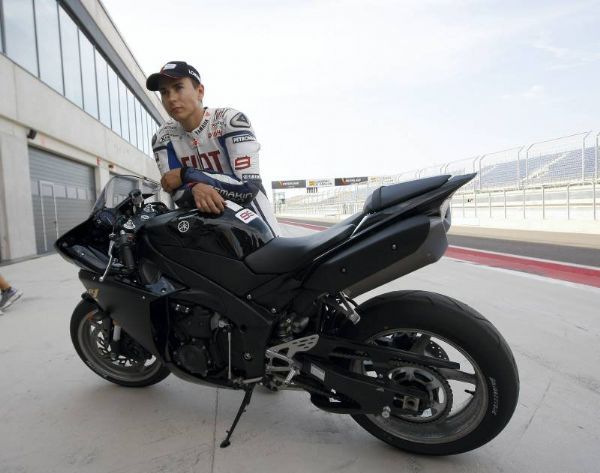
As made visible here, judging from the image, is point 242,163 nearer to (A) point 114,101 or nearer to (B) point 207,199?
(B) point 207,199

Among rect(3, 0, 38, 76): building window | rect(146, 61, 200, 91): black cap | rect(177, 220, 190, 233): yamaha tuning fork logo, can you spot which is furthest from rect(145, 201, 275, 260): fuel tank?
rect(3, 0, 38, 76): building window

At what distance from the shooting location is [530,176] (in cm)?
1562

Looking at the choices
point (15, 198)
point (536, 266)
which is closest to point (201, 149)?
point (536, 266)

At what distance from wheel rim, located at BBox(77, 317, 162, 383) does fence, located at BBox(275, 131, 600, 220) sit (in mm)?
9910

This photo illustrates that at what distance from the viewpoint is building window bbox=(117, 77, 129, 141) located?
18.6 m

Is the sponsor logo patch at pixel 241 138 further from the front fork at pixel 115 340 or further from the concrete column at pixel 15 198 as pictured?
the concrete column at pixel 15 198

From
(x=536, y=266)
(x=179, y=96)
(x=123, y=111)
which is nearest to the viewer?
(x=179, y=96)

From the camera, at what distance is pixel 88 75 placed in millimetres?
14047

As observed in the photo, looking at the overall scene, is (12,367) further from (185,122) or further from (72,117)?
(72,117)

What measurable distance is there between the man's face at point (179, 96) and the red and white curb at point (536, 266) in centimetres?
490

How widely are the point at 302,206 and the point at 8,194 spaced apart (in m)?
55.0

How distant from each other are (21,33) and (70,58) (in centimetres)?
344

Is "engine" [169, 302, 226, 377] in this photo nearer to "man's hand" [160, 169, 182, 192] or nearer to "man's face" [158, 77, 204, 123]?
"man's hand" [160, 169, 182, 192]

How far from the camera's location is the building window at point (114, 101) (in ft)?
55.1
